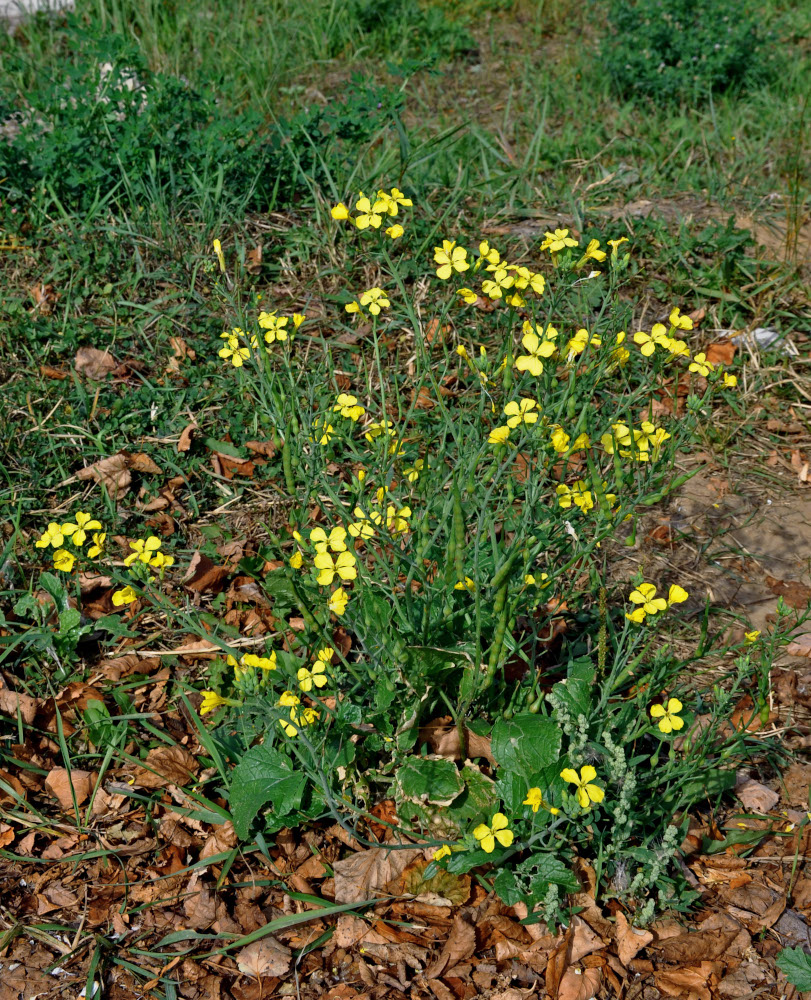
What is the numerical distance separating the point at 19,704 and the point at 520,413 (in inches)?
61.4

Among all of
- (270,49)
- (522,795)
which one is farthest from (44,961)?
(270,49)

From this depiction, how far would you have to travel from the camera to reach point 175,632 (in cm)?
263

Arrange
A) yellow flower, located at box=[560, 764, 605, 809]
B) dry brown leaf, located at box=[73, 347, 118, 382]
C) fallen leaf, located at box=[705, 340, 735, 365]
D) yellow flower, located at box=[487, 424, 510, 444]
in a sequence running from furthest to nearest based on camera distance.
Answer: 1. fallen leaf, located at box=[705, 340, 735, 365]
2. dry brown leaf, located at box=[73, 347, 118, 382]
3. yellow flower, located at box=[487, 424, 510, 444]
4. yellow flower, located at box=[560, 764, 605, 809]

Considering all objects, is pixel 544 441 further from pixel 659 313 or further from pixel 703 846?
pixel 659 313

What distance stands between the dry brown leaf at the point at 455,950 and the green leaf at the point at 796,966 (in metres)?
0.64

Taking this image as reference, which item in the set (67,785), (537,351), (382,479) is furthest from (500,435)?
(67,785)

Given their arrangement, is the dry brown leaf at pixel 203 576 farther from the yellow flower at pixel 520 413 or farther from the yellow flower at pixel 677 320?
the yellow flower at pixel 677 320

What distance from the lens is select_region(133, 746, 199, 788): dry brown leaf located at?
7.45 feet

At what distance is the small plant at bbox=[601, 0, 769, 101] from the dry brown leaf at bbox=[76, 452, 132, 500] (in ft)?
12.3

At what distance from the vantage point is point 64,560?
229 cm

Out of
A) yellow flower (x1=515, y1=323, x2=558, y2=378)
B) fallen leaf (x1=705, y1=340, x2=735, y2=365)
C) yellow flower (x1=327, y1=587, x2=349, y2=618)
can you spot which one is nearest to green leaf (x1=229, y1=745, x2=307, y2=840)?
yellow flower (x1=327, y1=587, x2=349, y2=618)

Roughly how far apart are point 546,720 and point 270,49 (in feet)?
15.8

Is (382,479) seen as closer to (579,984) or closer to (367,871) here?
(367,871)

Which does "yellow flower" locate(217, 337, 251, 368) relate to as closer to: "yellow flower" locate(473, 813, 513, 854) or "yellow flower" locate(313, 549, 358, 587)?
"yellow flower" locate(313, 549, 358, 587)
